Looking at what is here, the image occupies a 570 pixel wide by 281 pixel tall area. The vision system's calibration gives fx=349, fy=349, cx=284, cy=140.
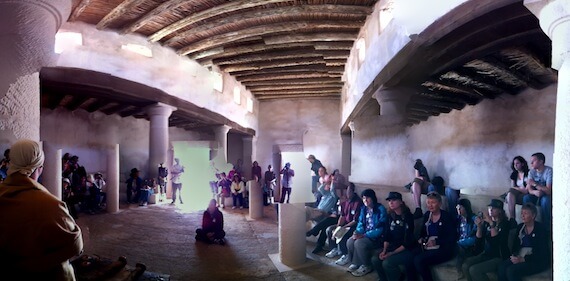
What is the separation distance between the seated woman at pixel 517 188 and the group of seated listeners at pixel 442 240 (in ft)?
0.12

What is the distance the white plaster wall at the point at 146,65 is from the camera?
22.2ft

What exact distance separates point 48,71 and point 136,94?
1.71m

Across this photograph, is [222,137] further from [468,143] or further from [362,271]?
[468,143]

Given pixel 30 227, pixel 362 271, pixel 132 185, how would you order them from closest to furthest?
pixel 30 227 → pixel 362 271 → pixel 132 185

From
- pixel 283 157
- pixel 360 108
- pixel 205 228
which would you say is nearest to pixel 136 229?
pixel 205 228

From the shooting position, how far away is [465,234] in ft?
15.5

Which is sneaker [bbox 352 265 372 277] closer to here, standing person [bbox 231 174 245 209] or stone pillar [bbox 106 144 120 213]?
standing person [bbox 231 174 245 209]

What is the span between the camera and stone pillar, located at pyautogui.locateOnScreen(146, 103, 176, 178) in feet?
27.9

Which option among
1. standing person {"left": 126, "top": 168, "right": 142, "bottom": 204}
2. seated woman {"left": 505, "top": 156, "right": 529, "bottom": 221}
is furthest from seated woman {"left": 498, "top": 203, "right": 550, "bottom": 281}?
standing person {"left": 126, "top": 168, "right": 142, "bottom": 204}

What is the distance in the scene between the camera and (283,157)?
15.9m

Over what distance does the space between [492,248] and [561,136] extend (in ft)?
8.89

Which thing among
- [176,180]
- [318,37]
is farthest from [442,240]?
[176,180]

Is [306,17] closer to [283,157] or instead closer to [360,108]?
[360,108]

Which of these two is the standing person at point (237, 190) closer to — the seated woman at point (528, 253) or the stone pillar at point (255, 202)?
the stone pillar at point (255, 202)
